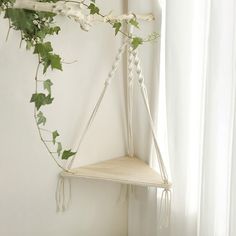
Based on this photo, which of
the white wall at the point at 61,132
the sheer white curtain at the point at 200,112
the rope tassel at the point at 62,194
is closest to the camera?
the sheer white curtain at the point at 200,112

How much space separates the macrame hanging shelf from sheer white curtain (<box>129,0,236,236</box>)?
0.07 m

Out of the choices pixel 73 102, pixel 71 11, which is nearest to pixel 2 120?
pixel 73 102

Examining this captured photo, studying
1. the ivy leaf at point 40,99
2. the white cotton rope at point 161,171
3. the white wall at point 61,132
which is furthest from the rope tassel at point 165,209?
the ivy leaf at point 40,99

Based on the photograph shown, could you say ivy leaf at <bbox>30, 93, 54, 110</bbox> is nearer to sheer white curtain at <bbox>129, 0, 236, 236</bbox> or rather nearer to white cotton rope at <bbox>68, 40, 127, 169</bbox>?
white cotton rope at <bbox>68, 40, 127, 169</bbox>

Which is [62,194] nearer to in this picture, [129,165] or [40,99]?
[129,165]

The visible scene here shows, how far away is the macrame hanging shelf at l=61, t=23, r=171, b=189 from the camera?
137cm

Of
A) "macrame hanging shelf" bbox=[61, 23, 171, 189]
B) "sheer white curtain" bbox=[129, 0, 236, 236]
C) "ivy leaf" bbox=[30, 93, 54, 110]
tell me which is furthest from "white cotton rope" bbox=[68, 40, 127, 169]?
"ivy leaf" bbox=[30, 93, 54, 110]

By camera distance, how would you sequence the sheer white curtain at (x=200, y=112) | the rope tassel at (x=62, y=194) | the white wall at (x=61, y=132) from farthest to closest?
the rope tassel at (x=62, y=194) < the white wall at (x=61, y=132) < the sheer white curtain at (x=200, y=112)

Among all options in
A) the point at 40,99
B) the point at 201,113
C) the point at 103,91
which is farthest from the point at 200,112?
the point at 40,99

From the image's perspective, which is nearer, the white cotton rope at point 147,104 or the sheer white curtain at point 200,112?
the sheer white curtain at point 200,112

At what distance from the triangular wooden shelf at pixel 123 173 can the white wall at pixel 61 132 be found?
0.06 meters

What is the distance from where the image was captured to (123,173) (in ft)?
4.78

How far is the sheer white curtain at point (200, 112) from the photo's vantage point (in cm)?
111

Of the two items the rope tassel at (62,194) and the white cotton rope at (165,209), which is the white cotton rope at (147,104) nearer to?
the white cotton rope at (165,209)
